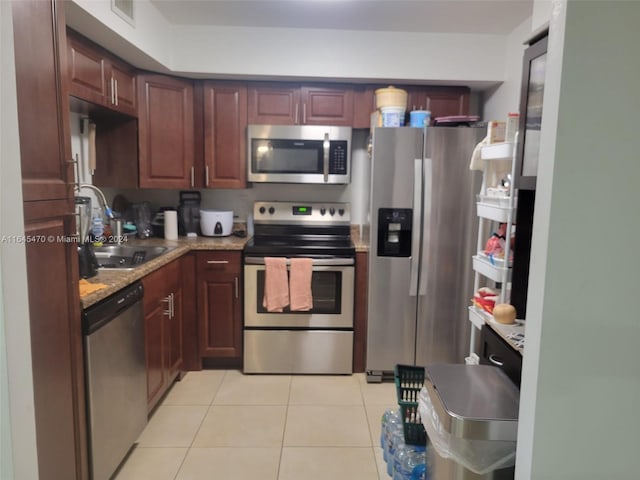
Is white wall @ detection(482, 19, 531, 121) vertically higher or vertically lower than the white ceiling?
lower

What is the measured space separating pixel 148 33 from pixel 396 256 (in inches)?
80.9

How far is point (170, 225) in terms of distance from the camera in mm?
3080

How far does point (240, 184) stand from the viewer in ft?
10.5

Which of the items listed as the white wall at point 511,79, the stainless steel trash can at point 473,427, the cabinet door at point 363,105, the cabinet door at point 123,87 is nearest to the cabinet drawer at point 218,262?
the cabinet door at point 123,87

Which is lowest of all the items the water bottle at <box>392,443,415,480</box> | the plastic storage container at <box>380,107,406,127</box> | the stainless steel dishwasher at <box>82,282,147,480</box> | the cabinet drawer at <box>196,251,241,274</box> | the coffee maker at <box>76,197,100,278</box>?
the water bottle at <box>392,443,415,480</box>

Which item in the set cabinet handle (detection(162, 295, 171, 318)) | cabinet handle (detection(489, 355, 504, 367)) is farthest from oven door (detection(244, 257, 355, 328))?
cabinet handle (detection(489, 355, 504, 367))

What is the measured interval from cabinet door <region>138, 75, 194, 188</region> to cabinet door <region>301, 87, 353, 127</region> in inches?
33.2

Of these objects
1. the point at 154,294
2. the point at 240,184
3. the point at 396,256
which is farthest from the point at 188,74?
the point at 396,256

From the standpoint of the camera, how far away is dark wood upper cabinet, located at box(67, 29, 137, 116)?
211 cm

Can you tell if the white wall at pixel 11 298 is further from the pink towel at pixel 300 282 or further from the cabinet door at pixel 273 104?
the cabinet door at pixel 273 104

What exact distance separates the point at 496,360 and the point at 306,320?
1560 mm

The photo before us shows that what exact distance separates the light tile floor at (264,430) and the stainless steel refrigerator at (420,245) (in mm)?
365

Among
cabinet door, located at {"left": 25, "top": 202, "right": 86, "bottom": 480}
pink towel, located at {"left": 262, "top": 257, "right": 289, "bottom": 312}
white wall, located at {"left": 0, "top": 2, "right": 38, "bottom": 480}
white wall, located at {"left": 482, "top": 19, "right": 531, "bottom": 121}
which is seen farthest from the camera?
pink towel, located at {"left": 262, "top": 257, "right": 289, "bottom": 312}

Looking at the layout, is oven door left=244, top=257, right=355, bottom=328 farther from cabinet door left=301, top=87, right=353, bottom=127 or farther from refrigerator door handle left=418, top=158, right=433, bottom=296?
cabinet door left=301, top=87, right=353, bottom=127
